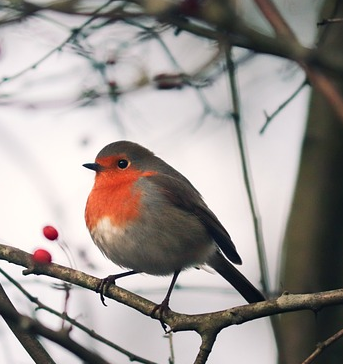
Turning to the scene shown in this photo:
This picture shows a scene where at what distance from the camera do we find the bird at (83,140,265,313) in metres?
5.39

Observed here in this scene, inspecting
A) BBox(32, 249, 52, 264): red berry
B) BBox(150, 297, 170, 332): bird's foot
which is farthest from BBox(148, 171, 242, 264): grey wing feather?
BBox(32, 249, 52, 264): red berry


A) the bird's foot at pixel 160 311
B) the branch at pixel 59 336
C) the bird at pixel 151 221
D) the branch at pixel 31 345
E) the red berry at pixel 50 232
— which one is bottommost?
the branch at pixel 59 336

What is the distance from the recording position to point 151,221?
548cm

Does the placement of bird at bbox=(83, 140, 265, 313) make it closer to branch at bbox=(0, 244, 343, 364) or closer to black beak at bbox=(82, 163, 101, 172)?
black beak at bbox=(82, 163, 101, 172)

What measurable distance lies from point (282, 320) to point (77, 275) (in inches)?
105

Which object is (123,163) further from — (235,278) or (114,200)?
(235,278)

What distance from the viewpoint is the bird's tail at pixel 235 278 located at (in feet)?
19.6

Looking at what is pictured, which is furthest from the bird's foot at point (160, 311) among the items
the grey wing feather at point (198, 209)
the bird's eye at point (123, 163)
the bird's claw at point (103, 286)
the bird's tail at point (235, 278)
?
the bird's eye at point (123, 163)

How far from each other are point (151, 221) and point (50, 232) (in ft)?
3.14

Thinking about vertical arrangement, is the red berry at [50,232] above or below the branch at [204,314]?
above

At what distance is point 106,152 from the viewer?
606 cm

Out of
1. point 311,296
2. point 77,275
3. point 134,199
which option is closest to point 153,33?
point 134,199

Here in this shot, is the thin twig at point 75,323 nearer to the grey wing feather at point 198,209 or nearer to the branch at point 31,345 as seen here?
the branch at point 31,345

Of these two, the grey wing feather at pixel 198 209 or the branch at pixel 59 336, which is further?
the grey wing feather at pixel 198 209
